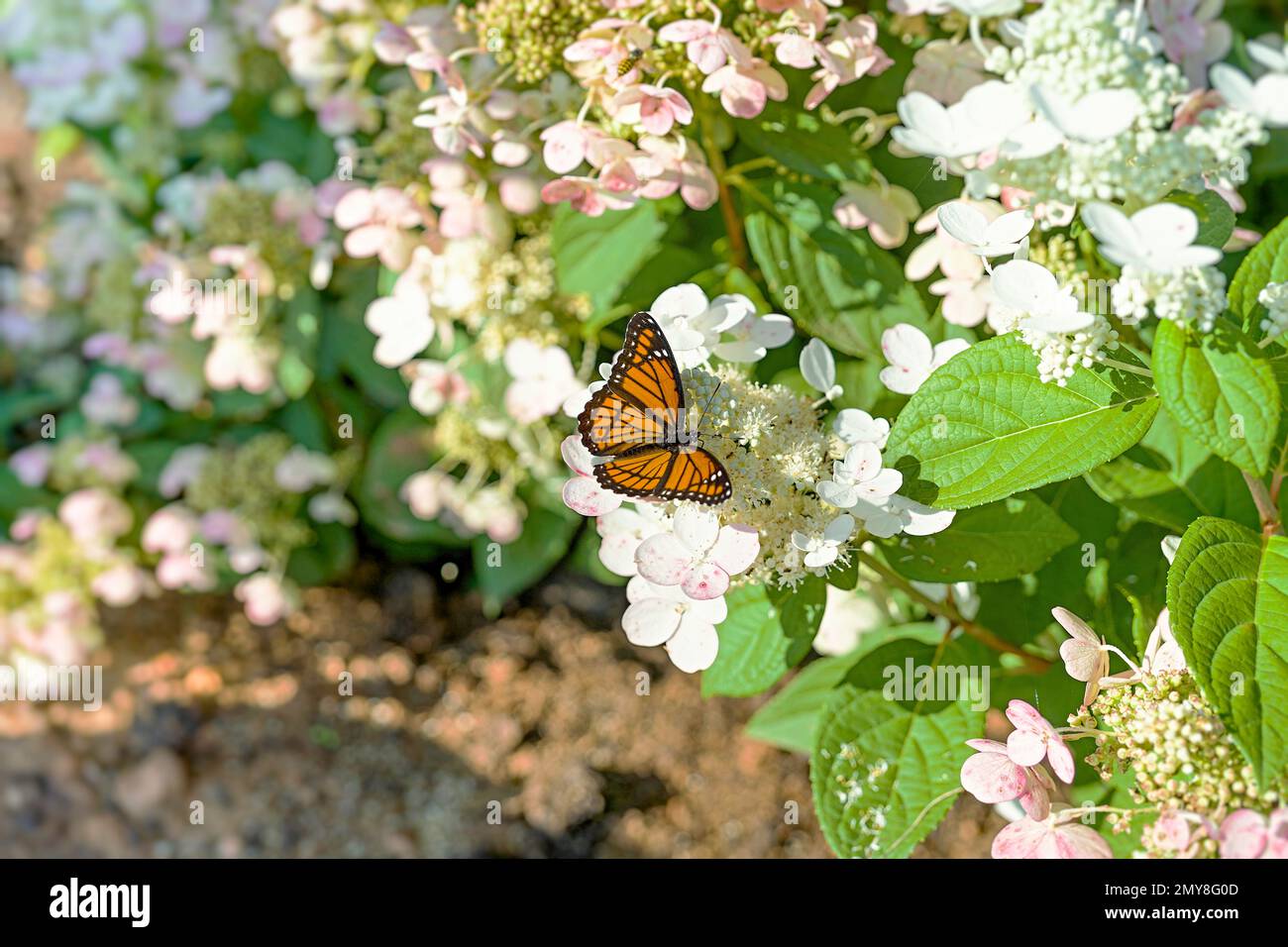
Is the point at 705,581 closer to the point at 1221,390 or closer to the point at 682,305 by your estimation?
the point at 682,305

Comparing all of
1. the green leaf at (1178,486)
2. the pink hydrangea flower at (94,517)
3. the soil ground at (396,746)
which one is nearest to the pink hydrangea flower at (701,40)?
the green leaf at (1178,486)

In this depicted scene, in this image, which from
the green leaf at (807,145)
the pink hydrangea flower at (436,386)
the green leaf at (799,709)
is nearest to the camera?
the green leaf at (807,145)

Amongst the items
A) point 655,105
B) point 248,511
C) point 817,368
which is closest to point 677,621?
point 817,368

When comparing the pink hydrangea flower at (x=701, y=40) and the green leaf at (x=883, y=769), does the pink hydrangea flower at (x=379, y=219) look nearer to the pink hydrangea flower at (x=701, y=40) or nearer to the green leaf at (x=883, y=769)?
the pink hydrangea flower at (x=701, y=40)

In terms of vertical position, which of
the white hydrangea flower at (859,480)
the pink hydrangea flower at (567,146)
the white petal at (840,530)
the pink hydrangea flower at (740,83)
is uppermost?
the pink hydrangea flower at (740,83)

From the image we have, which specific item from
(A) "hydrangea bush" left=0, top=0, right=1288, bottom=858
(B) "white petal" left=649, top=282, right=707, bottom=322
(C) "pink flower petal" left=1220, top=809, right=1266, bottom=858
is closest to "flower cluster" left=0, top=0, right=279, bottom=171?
(A) "hydrangea bush" left=0, top=0, right=1288, bottom=858
